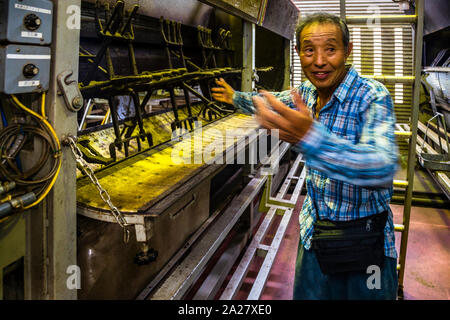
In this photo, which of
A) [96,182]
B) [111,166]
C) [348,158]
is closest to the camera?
[348,158]

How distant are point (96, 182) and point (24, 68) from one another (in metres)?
0.42

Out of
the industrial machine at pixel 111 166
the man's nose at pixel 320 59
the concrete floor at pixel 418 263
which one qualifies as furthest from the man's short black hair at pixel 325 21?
the concrete floor at pixel 418 263

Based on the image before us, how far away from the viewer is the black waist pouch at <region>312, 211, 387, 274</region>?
4.59 ft

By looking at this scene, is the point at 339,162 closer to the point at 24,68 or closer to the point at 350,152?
the point at 350,152

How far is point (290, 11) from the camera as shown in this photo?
171 inches

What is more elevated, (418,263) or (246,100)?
(246,100)

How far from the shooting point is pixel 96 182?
4.02ft

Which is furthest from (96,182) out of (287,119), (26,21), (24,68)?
(287,119)

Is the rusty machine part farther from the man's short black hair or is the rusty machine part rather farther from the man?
the man's short black hair

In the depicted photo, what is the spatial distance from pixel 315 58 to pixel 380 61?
5620 millimetres

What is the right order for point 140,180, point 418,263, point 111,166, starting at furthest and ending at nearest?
point 418,263 < point 111,166 < point 140,180

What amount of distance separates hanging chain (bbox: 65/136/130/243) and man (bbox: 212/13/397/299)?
1.94 ft

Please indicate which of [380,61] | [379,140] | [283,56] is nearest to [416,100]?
[379,140]

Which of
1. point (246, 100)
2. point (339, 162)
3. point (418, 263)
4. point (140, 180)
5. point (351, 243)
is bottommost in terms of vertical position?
point (418, 263)
